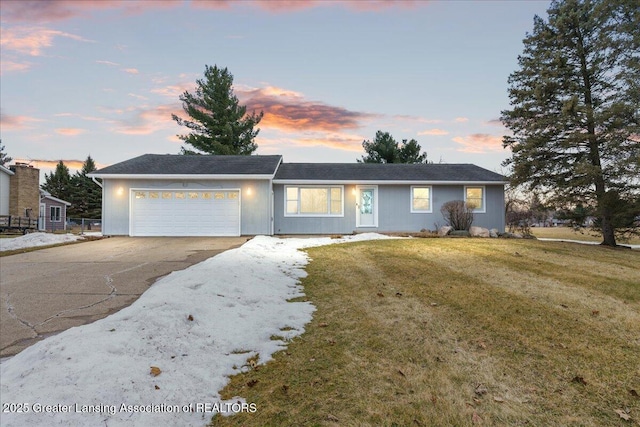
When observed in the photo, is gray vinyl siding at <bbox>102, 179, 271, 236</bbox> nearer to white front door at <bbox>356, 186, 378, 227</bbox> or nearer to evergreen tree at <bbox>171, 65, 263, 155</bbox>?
white front door at <bbox>356, 186, 378, 227</bbox>

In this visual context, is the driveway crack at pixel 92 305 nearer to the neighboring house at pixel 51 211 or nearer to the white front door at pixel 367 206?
the white front door at pixel 367 206

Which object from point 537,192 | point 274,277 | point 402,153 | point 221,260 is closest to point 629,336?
point 274,277

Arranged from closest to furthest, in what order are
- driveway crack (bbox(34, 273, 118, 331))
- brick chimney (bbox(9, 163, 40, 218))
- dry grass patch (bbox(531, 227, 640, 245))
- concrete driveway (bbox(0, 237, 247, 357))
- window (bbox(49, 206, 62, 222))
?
concrete driveway (bbox(0, 237, 247, 357)) < driveway crack (bbox(34, 273, 118, 331)) < dry grass patch (bbox(531, 227, 640, 245)) < brick chimney (bbox(9, 163, 40, 218)) < window (bbox(49, 206, 62, 222))

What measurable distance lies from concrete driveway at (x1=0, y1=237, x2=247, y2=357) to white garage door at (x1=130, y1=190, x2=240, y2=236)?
13.0 feet

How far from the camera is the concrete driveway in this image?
4.39 meters

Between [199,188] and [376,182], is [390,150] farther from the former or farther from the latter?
[199,188]

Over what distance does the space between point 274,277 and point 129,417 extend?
14.6 feet

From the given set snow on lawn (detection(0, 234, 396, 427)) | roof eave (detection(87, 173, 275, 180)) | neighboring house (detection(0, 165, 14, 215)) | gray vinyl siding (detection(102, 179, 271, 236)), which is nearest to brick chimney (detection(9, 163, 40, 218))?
neighboring house (detection(0, 165, 14, 215))

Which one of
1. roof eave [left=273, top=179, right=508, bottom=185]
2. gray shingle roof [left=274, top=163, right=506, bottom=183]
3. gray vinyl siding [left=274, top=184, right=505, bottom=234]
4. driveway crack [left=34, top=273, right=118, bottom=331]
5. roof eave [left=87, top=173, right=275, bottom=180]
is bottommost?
driveway crack [left=34, top=273, right=118, bottom=331]

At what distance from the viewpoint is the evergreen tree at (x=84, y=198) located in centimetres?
4469

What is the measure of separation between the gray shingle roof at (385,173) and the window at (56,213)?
29065mm

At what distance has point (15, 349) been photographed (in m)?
3.62

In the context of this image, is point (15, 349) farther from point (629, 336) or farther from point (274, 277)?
point (629, 336)

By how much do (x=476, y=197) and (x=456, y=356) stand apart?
15.1 meters
